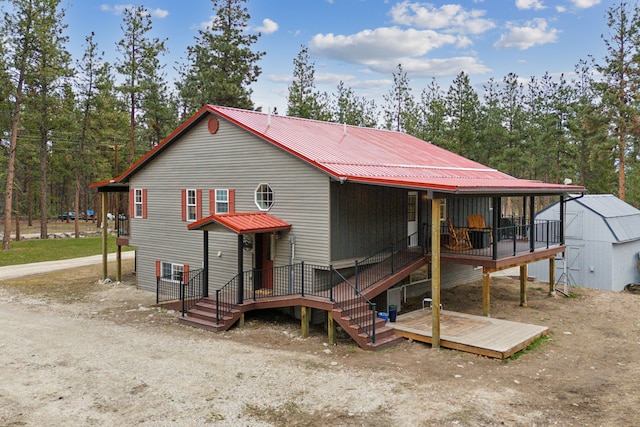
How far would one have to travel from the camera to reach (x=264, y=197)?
15.5m

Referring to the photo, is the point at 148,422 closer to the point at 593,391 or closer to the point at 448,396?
the point at 448,396

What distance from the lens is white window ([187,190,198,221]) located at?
1772 centimetres

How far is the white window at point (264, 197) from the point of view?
15281 mm

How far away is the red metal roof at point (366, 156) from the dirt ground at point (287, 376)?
13.5ft

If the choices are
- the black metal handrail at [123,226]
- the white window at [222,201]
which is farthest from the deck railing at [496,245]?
the black metal handrail at [123,226]

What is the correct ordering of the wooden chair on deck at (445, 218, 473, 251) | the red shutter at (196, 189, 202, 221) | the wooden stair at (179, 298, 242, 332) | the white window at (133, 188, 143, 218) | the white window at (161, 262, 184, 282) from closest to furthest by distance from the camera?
the wooden stair at (179, 298, 242, 332), the wooden chair on deck at (445, 218, 473, 251), the red shutter at (196, 189, 202, 221), the white window at (161, 262, 184, 282), the white window at (133, 188, 143, 218)

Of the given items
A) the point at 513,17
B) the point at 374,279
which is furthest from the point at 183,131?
the point at 513,17

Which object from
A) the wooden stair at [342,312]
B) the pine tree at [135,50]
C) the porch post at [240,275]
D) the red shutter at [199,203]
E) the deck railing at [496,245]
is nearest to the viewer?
the wooden stair at [342,312]

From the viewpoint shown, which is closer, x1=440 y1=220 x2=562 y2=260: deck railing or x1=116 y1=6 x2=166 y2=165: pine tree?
x1=440 y1=220 x2=562 y2=260: deck railing

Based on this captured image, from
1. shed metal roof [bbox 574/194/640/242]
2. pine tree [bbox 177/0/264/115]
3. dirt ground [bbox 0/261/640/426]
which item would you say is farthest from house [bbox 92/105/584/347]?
pine tree [bbox 177/0/264/115]

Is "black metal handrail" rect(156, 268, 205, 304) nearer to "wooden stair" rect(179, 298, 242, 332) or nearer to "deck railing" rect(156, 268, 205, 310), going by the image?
"deck railing" rect(156, 268, 205, 310)

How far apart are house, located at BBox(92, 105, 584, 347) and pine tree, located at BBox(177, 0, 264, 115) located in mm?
17711

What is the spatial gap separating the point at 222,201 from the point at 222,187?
0.47m

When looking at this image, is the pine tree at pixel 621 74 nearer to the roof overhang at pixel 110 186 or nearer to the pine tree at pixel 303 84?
the pine tree at pixel 303 84
